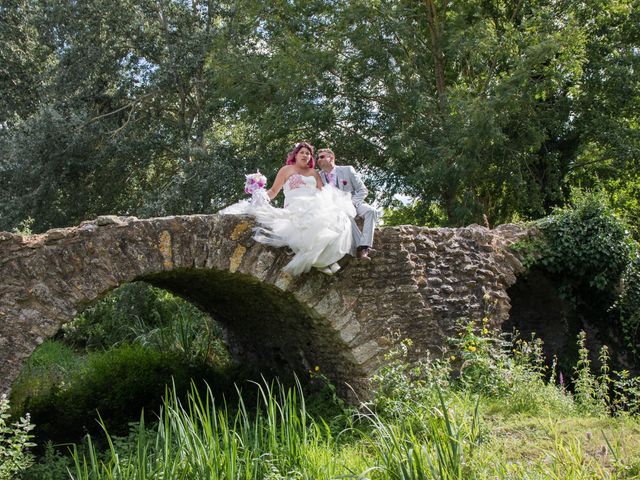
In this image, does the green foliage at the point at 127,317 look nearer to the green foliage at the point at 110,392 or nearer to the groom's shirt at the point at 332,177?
the green foliage at the point at 110,392

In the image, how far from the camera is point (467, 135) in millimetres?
10859

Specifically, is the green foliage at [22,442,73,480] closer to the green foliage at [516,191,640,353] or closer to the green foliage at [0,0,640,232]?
the green foliage at [516,191,640,353]

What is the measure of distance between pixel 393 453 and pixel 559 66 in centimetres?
911

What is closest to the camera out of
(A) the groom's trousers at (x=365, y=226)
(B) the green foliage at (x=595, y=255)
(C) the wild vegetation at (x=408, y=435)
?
(C) the wild vegetation at (x=408, y=435)

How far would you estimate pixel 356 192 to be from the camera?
6.51 metres

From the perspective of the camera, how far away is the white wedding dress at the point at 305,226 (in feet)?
19.3

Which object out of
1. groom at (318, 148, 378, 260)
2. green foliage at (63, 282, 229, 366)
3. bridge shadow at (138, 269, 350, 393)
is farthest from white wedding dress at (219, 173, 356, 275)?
green foliage at (63, 282, 229, 366)

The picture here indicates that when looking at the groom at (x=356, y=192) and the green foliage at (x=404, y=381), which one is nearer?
the green foliage at (x=404, y=381)

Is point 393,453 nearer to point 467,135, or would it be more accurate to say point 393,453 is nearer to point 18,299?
point 18,299

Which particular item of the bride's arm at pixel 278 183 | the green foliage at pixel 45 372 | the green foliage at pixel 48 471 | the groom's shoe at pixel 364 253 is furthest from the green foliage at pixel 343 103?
the green foliage at pixel 48 471

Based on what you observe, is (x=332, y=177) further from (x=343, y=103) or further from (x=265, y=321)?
(x=343, y=103)

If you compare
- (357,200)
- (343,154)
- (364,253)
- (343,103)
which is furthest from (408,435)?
(343,103)

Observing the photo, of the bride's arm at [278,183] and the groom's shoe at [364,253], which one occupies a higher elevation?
the bride's arm at [278,183]

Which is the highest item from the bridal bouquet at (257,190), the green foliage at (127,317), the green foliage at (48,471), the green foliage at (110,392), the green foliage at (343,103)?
the green foliage at (343,103)
